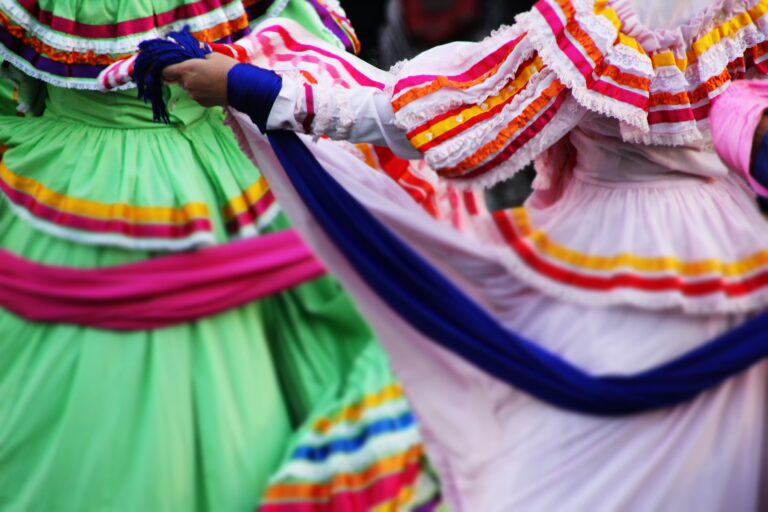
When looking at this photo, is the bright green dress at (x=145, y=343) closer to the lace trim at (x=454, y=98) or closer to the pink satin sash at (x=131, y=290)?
the pink satin sash at (x=131, y=290)

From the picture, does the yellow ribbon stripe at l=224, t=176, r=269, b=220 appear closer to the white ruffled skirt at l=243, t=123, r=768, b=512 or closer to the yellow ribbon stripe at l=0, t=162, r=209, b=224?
the yellow ribbon stripe at l=0, t=162, r=209, b=224

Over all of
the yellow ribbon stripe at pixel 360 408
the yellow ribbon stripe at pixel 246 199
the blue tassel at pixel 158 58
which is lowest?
the yellow ribbon stripe at pixel 360 408

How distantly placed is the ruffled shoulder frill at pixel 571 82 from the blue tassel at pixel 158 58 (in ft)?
1.48

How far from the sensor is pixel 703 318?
7.98 feet

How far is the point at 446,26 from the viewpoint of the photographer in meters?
6.07

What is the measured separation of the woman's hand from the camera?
2.44 metres

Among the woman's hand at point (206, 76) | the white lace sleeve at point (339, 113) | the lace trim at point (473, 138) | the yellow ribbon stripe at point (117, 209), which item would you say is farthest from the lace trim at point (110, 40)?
the lace trim at point (473, 138)

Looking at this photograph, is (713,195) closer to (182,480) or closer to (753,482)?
(753,482)

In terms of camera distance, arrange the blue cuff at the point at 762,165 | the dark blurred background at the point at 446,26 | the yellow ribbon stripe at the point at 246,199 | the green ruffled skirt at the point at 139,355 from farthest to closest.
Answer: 1. the dark blurred background at the point at 446,26
2. the yellow ribbon stripe at the point at 246,199
3. the green ruffled skirt at the point at 139,355
4. the blue cuff at the point at 762,165

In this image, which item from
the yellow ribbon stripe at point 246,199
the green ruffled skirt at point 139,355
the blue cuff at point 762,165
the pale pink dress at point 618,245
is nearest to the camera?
the blue cuff at point 762,165

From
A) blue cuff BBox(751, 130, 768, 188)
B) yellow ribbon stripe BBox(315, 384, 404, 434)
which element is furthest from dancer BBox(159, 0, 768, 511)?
yellow ribbon stripe BBox(315, 384, 404, 434)

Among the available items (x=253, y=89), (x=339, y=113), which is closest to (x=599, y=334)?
(x=339, y=113)

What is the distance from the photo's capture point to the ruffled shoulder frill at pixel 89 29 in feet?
9.52

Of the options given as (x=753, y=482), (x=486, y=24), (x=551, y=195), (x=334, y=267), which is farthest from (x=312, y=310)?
(x=486, y=24)
